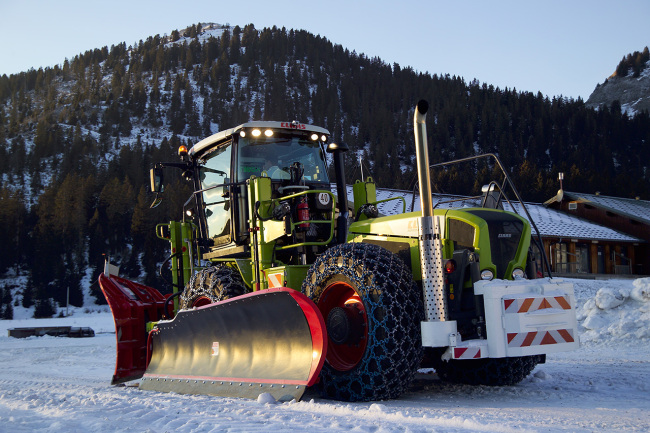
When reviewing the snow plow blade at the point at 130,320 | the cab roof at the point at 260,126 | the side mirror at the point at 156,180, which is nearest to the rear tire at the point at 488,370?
the cab roof at the point at 260,126

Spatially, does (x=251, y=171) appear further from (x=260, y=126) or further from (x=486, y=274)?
(x=486, y=274)

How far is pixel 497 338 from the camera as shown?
4848 millimetres

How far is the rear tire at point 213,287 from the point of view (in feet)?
22.8

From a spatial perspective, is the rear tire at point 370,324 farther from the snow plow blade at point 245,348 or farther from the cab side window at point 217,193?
the cab side window at point 217,193

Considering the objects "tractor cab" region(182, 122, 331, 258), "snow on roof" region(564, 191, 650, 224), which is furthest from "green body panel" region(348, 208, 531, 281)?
"snow on roof" region(564, 191, 650, 224)

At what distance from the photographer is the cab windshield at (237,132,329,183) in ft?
23.9

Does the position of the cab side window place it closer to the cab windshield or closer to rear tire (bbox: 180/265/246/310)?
the cab windshield

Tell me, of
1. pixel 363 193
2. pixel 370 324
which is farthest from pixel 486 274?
pixel 363 193

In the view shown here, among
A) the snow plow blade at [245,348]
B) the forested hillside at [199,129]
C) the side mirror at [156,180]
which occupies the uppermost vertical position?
the forested hillside at [199,129]

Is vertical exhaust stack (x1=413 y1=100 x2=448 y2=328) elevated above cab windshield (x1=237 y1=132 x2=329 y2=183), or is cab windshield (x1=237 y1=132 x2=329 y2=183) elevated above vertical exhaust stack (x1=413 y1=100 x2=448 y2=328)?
cab windshield (x1=237 y1=132 x2=329 y2=183)

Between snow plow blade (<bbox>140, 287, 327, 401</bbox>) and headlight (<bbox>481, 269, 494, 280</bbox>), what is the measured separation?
1535 mm

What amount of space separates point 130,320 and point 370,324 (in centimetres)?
441

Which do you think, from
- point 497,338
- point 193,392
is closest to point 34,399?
point 193,392

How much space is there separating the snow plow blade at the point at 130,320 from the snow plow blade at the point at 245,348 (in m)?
0.59
